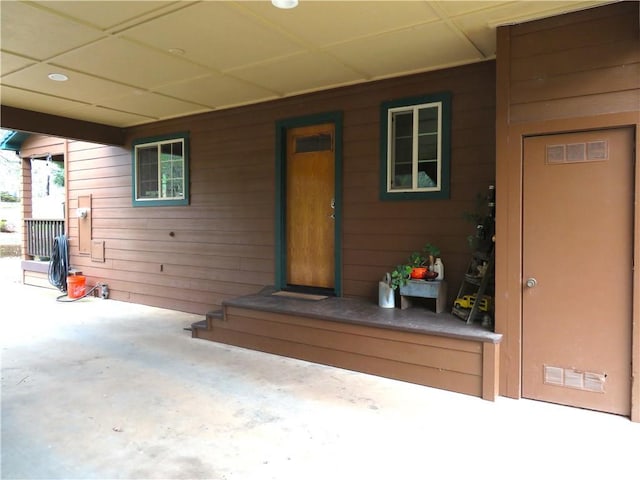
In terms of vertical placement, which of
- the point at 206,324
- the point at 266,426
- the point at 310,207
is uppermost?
the point at 310,207

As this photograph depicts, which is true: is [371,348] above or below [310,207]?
below

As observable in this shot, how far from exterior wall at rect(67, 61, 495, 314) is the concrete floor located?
1315mm

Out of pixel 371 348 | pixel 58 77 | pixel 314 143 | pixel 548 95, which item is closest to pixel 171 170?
pixel 58 77

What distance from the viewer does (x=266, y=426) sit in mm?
2676

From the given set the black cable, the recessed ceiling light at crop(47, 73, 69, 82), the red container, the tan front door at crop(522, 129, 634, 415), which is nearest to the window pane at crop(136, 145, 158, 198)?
the red container

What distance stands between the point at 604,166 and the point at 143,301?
6020mm

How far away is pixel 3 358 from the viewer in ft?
13.1

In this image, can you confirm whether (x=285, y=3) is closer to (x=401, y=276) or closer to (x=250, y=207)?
(x=401, y=276)

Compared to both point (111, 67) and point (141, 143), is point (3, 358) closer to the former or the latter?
point (111, 67)

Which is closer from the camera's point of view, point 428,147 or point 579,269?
point 579,269

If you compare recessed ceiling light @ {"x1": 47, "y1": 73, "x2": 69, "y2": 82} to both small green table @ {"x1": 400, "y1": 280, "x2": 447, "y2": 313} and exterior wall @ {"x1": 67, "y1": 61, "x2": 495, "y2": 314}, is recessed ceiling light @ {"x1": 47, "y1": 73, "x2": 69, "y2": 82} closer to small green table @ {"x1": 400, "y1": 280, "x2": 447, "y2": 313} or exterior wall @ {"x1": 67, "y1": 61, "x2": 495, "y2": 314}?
exterior wall @ {"x1": 67, "y1": 61, "x2": 495, "y2": 314}

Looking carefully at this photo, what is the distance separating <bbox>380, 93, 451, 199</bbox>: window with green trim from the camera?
12.8 ft

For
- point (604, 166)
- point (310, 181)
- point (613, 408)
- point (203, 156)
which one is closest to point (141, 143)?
point (203, 156)

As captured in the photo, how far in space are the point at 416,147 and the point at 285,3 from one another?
1871 millimetres
